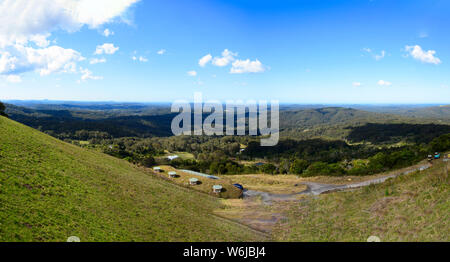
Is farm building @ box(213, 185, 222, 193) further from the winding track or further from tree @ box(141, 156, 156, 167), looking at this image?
tree @ box(141, 156, 156, 167)

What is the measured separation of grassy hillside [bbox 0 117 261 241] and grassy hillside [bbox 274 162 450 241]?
4.48 meters

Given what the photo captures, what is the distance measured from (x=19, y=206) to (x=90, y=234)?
12.5ft

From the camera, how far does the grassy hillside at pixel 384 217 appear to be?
11383 millimetres

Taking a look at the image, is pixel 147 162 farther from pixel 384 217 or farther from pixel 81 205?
pixel 384 217

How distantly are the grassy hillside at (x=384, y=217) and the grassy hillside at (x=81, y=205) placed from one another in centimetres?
448

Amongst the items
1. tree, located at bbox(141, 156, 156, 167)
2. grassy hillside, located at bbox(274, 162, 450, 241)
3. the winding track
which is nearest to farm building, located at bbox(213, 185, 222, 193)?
the winding track

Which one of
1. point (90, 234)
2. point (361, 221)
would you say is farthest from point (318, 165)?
point (90, 234)

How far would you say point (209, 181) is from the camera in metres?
33.2

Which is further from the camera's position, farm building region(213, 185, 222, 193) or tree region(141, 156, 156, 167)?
tree region(141, 156, 156, 167)

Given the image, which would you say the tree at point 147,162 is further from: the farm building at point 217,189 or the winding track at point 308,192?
the winding track at point 308,192

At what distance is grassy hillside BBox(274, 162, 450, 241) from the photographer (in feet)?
37.3

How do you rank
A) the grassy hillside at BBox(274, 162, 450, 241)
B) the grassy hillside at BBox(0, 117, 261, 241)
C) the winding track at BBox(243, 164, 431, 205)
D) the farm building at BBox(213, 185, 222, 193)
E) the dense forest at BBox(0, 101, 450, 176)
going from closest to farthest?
the grassy hillside at BBox(0, 117, 261, 241) < the grassy hillside at BBox(274, 162, 450, 241) < the winding track at BBox(243, 164, 431, 205) < the farm building at BBox(213, 185, 222, 193) < the dense forest at BBox(0, 101, 450, 176)

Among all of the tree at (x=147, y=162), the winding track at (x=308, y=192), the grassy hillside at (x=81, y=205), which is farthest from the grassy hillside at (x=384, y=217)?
the tree at (x=147, y=162)
